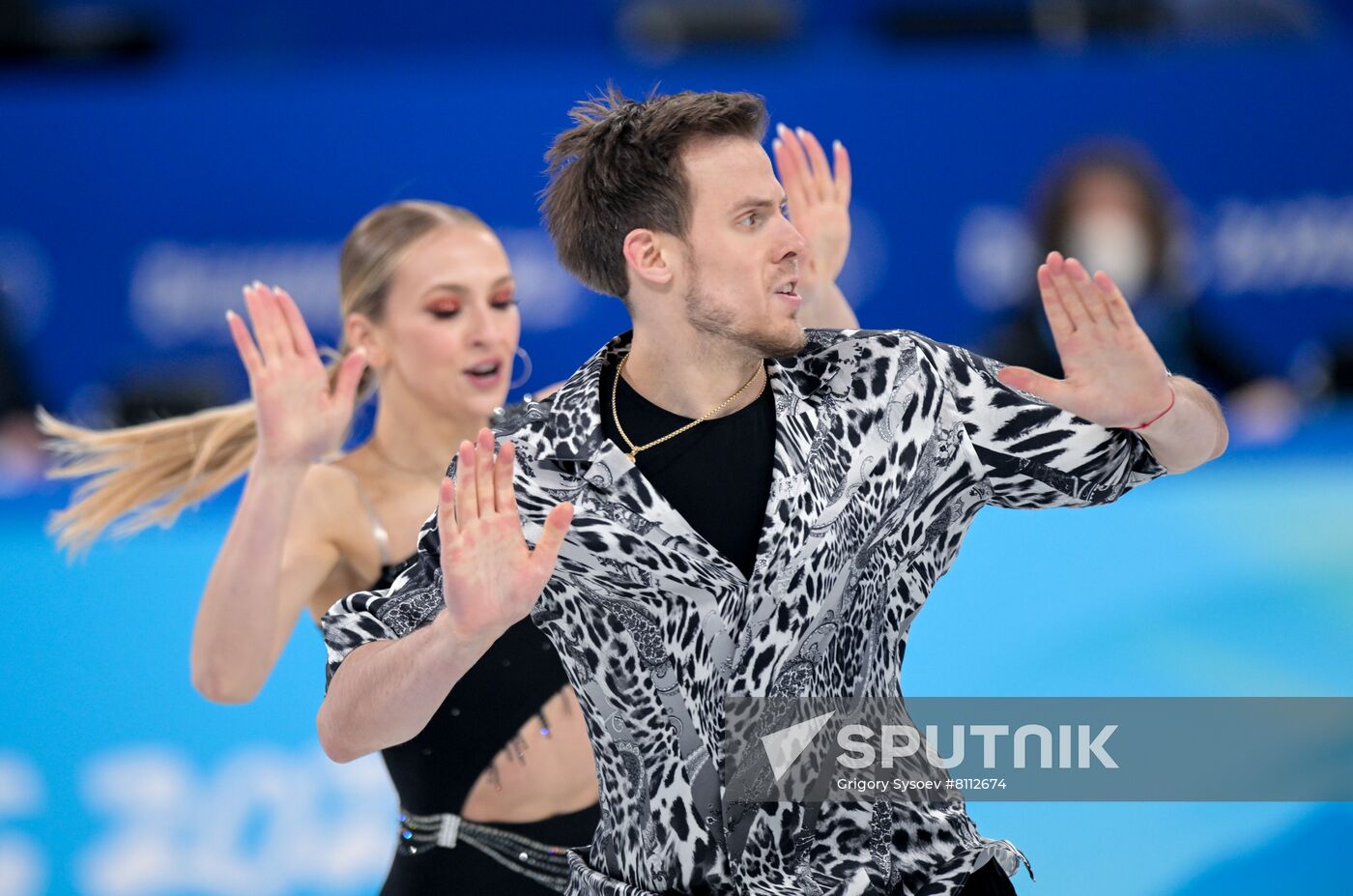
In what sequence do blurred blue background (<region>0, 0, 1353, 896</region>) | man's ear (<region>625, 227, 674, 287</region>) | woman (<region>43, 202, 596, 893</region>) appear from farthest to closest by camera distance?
blurred blue background (<region>0, 0, 1353, 896</region>) < woman (<region>43, 202, 596, 893</region>) < man's ear (<region>625, 227, 674, 287</region>)

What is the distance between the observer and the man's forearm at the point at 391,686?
7.26 ft

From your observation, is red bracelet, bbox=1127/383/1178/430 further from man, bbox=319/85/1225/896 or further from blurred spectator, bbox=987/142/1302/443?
blurred spectator, bbox=987/142/1302/443

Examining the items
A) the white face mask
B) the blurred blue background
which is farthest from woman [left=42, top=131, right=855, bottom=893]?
the white face mask

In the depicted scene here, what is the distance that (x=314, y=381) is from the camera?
9.89 ft

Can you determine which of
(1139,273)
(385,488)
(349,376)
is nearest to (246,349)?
(349,376)

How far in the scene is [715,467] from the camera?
7.80ft

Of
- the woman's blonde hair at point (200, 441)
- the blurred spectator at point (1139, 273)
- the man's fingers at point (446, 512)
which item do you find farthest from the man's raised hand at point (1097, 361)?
the blurred spectator at point (1139, 273)

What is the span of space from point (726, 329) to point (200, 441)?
1.86 metres

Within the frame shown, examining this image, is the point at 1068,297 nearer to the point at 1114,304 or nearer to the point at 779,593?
the point at 1114,304

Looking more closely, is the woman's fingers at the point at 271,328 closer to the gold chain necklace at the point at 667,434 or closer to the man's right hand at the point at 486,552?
the gold chain necklace at the point at 667,434

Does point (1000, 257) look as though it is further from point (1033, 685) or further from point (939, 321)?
point (1033, 685)

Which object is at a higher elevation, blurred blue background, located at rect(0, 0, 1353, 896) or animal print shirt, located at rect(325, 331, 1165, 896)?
blurred blue background, located at rect(0, 0, 1353, 896)

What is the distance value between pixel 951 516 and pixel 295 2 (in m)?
7.63

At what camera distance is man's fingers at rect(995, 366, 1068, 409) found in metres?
2.32
